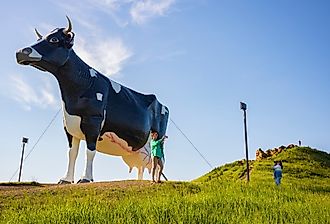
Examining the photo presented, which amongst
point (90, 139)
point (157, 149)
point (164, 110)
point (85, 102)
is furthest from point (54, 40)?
point (164, 110)

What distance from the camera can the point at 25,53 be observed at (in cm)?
1266

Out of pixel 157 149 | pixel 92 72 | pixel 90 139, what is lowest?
pixel 157 149

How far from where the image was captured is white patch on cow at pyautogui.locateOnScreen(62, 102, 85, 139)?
1302cm

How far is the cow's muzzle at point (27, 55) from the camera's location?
1266cm

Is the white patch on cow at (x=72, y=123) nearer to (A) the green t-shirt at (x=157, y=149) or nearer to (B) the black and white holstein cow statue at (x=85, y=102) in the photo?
(B) the black and white holstein cow statue at (x=85, y=102)

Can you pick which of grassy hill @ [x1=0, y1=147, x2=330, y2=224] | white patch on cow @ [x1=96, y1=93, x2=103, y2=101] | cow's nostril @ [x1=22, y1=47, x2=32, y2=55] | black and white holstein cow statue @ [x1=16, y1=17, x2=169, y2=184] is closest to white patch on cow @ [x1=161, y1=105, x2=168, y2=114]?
black and white holstein cow statue @ [x1=16, y1=17, x2=169, y2=184]

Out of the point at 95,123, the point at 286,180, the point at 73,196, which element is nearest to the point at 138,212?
the point at 73,196

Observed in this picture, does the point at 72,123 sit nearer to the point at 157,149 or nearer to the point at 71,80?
the point at 71,80

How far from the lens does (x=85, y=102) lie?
13.1m

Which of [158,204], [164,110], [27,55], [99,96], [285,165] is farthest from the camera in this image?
[285,165]

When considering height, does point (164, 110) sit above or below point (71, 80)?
above

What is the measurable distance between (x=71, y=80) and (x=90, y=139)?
1.65m

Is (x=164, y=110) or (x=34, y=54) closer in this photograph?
(x=34, y=54)

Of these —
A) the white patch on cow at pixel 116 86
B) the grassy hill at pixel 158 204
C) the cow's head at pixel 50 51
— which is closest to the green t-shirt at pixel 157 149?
the grassy hill at pixel 158 204
